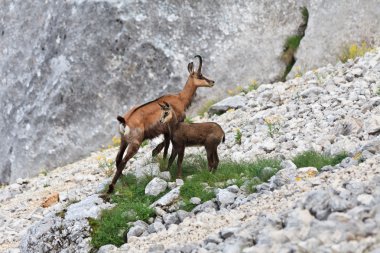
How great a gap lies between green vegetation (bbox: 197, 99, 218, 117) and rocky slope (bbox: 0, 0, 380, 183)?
38 cm

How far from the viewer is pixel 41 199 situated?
12.4m

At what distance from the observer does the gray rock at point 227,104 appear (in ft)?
46.1

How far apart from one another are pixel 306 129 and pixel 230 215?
3.68 meters

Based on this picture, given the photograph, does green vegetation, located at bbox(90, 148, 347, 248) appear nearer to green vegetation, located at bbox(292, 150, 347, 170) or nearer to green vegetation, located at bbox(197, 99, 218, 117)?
green vegetation, located at bbox(292, 150, 347, 170)

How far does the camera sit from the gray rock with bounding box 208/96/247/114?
1405 cm

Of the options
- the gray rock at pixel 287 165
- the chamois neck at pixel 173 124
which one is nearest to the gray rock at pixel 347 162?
the gray rock at pixel 287 165

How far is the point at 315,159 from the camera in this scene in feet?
30.7

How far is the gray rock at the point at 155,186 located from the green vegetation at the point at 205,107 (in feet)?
16.7

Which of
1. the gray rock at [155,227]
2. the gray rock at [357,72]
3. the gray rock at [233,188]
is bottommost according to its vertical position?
the gray rock at [155,227]

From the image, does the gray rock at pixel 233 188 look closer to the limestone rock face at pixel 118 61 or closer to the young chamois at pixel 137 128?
the young chamois at pixel 137 128

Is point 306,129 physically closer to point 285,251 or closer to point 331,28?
point 331,28

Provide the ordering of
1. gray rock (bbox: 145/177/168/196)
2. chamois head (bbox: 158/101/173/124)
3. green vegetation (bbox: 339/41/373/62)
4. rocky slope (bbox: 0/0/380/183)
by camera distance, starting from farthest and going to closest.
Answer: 1. rocky slope (bbox: 0/0/380/183)
2. green vegetation (bbox: 339/41/373/62)
3. chamois head (bbox: 158/101/173/124)
4. gray rock (bbox: 145/177/168/196)

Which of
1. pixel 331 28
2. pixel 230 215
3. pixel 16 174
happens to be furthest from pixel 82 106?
pixel 230 215

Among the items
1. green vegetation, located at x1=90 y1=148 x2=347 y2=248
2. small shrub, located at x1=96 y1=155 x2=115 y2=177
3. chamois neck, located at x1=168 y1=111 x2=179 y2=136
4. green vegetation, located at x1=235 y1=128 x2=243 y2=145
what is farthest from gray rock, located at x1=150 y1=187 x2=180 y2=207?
small shrub, located at x1=96 y1=155 x2=115 y2=177
